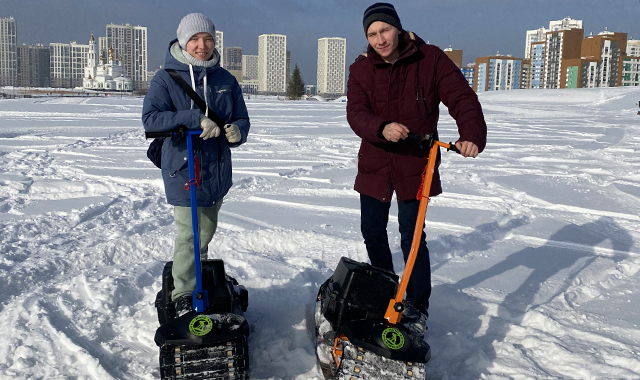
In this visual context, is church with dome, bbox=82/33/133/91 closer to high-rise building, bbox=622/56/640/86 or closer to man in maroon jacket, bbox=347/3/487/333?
high-rise building, bbox=622/56/640/86

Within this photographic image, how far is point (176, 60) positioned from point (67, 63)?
144 m

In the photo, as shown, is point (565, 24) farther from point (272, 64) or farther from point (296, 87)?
point (296, 87)

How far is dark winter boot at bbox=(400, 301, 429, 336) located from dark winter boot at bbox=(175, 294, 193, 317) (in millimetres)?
1103

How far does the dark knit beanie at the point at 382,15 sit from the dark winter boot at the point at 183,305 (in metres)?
1.71

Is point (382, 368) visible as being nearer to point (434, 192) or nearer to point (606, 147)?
point (434, 192)

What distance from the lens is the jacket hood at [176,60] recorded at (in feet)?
8.75

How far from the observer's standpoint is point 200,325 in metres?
2.33

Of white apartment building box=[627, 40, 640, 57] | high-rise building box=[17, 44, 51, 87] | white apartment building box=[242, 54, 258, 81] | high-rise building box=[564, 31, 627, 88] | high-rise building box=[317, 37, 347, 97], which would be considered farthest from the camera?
white apartment building box=[242, 54, 258, 81]

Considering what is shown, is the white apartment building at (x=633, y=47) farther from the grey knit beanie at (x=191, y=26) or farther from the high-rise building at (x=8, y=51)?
the high-rise building at (x=8, y=51)

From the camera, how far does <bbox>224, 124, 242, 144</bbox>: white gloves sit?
2650mm

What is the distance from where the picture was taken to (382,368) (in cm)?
221

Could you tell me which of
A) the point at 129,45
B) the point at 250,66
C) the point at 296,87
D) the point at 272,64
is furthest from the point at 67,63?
the point at 296,87

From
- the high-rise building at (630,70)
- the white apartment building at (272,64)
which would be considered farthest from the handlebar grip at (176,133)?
the white apartment building at (272,64)

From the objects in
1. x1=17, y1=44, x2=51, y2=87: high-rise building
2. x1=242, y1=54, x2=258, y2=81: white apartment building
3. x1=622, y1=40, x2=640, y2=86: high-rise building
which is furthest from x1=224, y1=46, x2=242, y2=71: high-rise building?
x1=622, y1=40, x2=640, y2=86: high-rise building
